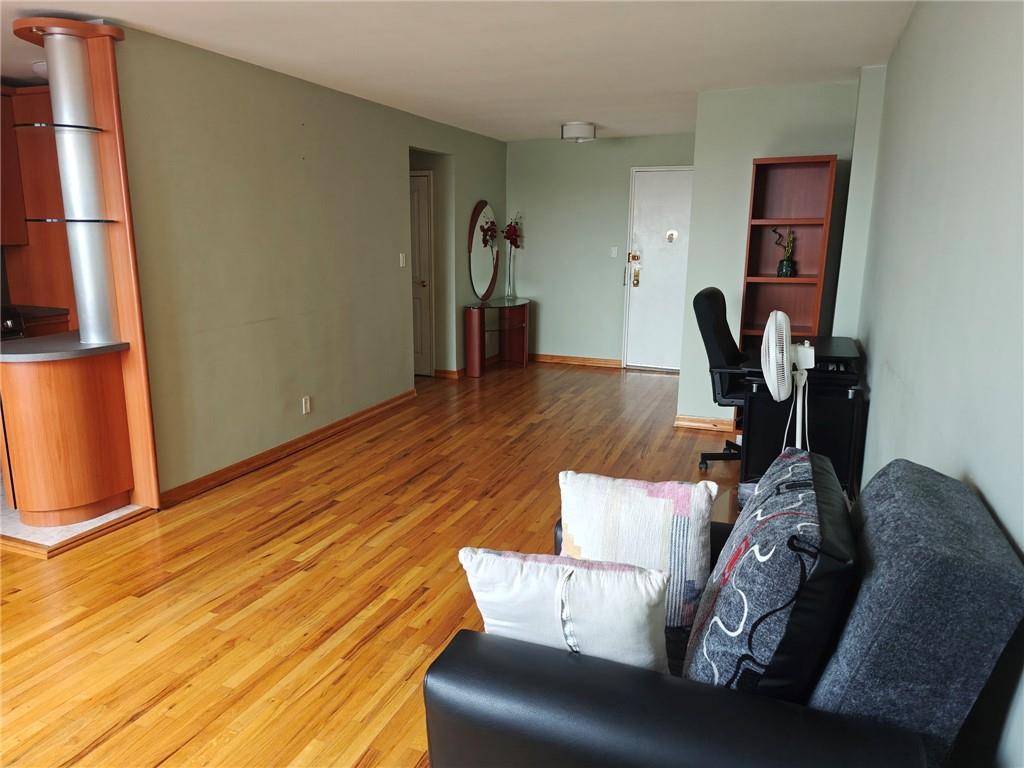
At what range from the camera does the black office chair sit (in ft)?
12.8

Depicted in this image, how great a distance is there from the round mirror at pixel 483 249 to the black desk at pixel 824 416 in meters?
3.80

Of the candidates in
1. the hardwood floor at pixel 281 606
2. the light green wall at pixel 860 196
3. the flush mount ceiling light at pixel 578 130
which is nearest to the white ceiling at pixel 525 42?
the light green wall at pixel 860 196

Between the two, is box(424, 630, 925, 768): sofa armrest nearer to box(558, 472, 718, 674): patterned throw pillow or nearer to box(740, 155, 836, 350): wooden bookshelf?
box(558, 472, 718, 674): patterned throw pillow

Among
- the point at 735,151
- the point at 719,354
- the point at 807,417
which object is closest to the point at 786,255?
the point at 735,151

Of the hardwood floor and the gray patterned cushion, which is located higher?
the gray patterned cushion

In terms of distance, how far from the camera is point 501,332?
7.54 metres

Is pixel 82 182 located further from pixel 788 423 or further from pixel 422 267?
pixel 422 267

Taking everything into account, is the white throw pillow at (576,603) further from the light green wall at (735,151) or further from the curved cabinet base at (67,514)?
the light green wall at (735,151)

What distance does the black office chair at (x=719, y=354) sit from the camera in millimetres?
3891

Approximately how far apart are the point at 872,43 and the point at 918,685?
3.42 m

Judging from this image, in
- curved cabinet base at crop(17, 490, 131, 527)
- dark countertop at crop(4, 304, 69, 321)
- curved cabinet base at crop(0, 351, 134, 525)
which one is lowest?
curved cabinet base at crop(17, 490, 131, 527)

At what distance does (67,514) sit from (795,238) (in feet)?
Result: 15.1

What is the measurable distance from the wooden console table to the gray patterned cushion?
5.72m

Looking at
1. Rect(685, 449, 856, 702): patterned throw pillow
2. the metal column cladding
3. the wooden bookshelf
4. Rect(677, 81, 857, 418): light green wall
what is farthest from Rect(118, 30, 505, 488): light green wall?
Rect(685, 449, 856, 702): patterned throw pillow
